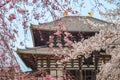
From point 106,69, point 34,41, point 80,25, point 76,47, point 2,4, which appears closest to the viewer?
point 2,4

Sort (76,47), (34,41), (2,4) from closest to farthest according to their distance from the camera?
(2,4) → (76,47) → (34,41)

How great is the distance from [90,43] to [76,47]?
1.84ft

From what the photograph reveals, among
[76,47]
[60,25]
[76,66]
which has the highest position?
[60,25]

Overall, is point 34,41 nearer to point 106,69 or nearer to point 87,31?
point 87,31

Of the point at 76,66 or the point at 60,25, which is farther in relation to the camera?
the point at 76,66

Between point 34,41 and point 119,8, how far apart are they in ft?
37.6

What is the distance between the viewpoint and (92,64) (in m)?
18.0

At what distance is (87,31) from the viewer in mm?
18578

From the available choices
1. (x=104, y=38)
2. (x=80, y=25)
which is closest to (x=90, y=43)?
(x=104, y=38)

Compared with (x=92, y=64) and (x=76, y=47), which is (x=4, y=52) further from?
(x=92, y=64)

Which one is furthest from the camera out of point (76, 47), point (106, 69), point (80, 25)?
point (80, 25)

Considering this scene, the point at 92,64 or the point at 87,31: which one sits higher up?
the point at 87,31

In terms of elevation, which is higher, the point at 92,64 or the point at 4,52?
the point at 4,52

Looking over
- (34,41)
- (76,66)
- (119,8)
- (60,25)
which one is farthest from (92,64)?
(60,25)
